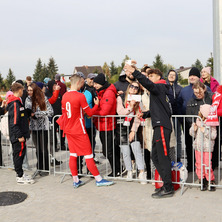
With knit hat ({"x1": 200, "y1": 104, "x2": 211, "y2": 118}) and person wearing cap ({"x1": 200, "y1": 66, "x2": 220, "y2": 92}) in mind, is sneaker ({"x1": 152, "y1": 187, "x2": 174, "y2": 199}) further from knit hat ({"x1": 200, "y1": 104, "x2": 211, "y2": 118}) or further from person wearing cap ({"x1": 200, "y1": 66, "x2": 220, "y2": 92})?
person wearing cap ({"x1": 200, "y1": 66, "x2": 220, "y2": 92})

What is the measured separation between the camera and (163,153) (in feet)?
Answer: 15.8

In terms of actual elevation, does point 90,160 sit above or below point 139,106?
below

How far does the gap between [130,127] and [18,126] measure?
2.08m

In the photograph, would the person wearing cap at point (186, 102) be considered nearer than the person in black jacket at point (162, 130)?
No

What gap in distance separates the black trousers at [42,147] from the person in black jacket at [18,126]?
616 millimetres

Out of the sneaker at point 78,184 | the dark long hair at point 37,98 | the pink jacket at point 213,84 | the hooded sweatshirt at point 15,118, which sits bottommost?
the sneaker at point 78,184

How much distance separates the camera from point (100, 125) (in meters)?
5.80

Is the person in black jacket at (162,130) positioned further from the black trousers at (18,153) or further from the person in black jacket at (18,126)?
the black trousers at (18,153)

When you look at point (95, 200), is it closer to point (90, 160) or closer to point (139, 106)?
point (90, 160)

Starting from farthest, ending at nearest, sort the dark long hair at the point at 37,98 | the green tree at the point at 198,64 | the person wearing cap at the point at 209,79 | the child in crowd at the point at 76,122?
the green tree at the point at 198,64, the person wearing cap at the point at 209,79, the dark long hair at the point at 37,98, the child in crowd at the point at 76,122

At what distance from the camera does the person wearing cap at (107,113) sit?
18.5 ft

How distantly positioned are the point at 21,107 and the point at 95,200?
2.22 meters

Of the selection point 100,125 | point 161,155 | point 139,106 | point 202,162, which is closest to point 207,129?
point 202,162

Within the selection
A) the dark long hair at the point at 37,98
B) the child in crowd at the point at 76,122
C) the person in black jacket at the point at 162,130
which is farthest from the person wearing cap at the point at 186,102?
the dark long hair at the point at 37,98
